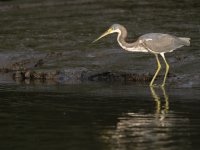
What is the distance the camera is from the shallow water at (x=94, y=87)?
11094 millimetres

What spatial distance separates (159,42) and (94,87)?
2257 millimetres

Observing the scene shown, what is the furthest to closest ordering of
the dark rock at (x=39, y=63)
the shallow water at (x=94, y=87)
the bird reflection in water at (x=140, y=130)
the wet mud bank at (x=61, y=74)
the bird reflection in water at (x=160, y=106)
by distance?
the dark rock at (x=39, y=63)
the wet mud bank at (x=61, y=74)
the bird reflection in water at (x=160, y=106)
the shallow water at (x=94, y=87)
the bird reflection in water at (x=140, y=130)

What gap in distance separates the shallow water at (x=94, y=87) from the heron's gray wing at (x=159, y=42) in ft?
2.22

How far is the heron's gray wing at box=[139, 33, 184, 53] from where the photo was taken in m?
18.5

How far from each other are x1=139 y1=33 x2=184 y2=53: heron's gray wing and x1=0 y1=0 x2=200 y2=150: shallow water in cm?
68

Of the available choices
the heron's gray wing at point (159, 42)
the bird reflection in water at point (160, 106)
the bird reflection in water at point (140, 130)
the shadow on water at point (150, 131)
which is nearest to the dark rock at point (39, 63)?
the heron's gray wing at point (159, 42)

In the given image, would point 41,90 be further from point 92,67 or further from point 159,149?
point 159,149

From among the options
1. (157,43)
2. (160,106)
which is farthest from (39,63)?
(160,106)

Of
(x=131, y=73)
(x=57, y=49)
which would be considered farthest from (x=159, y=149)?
(x=57, y=49)

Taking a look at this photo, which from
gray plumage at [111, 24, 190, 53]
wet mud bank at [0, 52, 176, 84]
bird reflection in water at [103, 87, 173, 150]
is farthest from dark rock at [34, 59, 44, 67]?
bird reflection in water at [103, 87, 173, 150]

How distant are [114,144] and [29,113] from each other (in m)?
3.34

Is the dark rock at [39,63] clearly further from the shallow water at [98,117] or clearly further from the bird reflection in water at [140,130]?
the bird reflection in water at [140,130]

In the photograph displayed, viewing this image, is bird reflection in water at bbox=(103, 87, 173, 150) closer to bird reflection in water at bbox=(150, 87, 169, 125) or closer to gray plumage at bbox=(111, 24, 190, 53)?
bird reflection in water at bbox=(150, 87, 169, 125)

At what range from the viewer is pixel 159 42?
18500 millimetres
